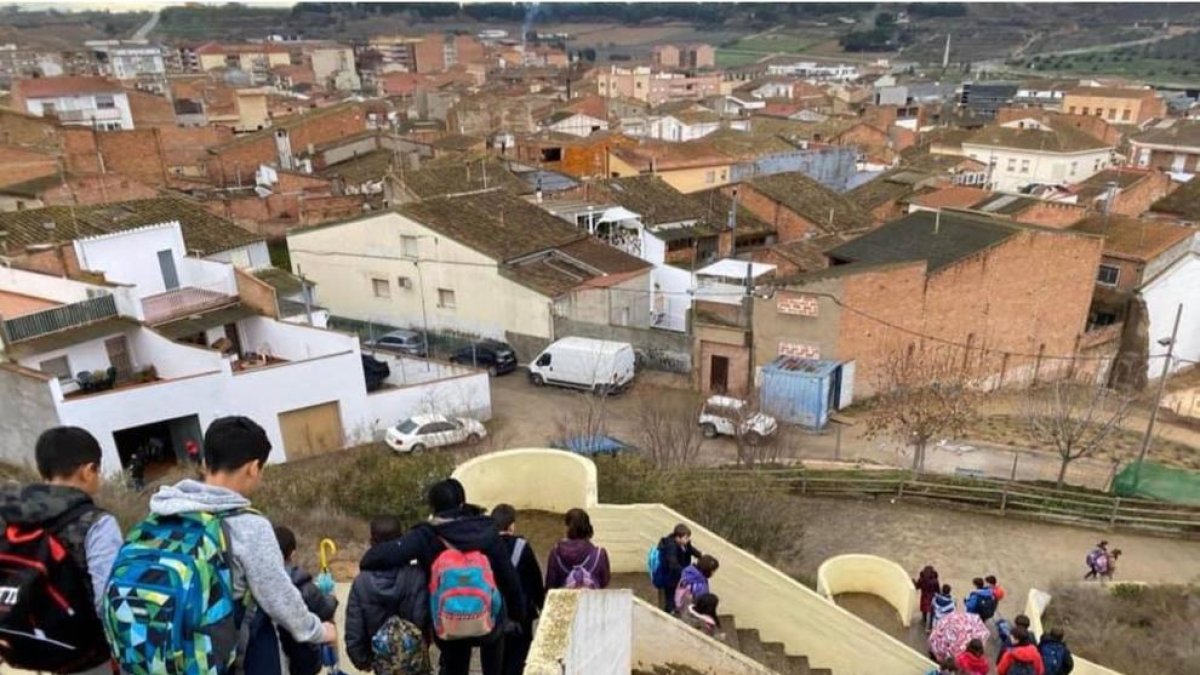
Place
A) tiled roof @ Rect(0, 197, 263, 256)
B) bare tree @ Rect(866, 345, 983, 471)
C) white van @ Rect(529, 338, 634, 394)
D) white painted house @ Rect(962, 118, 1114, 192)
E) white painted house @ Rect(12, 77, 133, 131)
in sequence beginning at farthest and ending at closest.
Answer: white painted house @ Rect(12, 77, 133, 131)
white painted house @ Rect(962, 118, 1114, 192)
white van @ Rect(529, 338, 634, 394)
tiled roof @ Rect(0, 197, 263, 256)
bare tree @ Rect(866, 345, 983, 471)

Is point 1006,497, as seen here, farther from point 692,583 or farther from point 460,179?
point 460,179

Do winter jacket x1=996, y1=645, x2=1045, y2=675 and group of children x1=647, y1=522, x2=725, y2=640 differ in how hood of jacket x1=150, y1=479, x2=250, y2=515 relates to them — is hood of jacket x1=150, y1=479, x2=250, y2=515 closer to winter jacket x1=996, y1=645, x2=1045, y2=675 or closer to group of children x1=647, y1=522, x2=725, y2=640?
group of children x1=647, y1=522, x2=725, y2=640

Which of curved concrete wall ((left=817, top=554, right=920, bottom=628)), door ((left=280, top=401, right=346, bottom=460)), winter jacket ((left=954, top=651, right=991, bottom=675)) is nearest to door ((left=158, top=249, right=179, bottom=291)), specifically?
door ((left=280, top=401, right=346, bottom=460))

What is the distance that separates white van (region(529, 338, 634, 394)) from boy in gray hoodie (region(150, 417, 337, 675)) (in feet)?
65.7

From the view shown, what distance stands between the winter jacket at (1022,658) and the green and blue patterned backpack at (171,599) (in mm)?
7845

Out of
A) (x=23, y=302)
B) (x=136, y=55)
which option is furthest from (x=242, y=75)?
(x=23, y=302)

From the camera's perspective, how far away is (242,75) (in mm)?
107875

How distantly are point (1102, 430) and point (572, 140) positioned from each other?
125ft

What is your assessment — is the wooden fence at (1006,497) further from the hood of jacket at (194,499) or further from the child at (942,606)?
the hood of jacket at (194,499)

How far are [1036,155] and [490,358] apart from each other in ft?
145

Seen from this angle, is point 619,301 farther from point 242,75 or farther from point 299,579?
point 242,75

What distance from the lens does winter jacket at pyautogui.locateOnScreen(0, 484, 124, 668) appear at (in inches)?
141

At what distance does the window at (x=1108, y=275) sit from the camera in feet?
102

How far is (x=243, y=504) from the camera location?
3725mm
